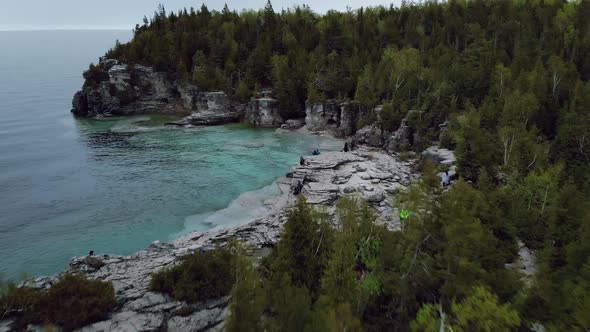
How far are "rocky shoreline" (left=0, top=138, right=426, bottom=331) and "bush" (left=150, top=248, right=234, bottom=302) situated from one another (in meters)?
0.59

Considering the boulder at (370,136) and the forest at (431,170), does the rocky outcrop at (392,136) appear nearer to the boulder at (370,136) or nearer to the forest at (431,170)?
the boulder at (370,136)

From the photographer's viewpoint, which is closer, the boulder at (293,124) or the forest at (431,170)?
the forest at (431,170)

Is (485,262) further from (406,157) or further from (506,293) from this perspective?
(406,157)

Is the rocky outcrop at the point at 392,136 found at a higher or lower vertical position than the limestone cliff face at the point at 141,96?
lower

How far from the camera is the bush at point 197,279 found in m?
29.1

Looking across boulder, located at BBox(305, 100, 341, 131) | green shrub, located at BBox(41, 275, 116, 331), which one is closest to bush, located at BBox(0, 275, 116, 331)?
green shrub, located at BBox(41, 275, 116, 331)

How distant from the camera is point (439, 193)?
30.3 m

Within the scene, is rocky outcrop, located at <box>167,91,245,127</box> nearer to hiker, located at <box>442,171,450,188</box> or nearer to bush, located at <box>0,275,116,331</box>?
hiker, located at <box>442,171,450,188</box>

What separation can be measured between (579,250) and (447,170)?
30.1m

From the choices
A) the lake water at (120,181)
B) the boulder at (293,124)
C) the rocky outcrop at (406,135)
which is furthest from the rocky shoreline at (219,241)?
the boulder at (293,124)

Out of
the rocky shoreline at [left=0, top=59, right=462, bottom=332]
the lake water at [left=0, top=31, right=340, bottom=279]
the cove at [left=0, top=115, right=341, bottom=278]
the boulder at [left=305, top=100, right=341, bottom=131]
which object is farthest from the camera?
the boulder at [left=305, top=100, right=341, bottom=131]

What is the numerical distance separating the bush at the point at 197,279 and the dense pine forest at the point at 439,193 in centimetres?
10

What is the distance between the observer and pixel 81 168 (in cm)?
7206

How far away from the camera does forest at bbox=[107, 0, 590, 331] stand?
23.4m
